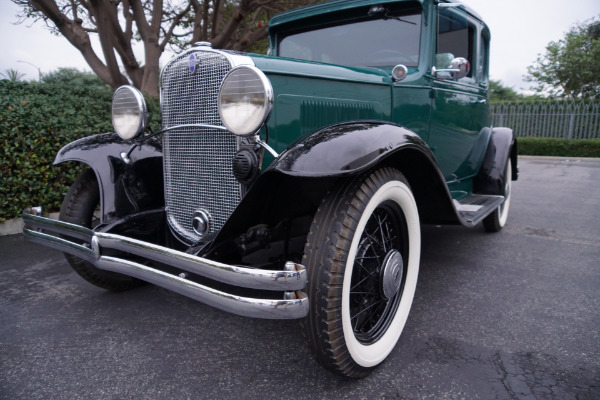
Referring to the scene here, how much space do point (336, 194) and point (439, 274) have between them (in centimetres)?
173

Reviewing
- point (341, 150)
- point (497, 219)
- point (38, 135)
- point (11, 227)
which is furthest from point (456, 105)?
point (11, 227)

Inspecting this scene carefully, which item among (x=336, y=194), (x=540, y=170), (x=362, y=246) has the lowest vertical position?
(x=540, y=170)

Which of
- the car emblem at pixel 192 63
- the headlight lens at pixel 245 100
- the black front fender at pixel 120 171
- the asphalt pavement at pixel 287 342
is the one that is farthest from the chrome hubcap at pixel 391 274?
the black front fender at pixel 120 171

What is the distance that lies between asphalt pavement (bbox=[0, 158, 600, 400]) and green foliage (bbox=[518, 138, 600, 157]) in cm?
1068

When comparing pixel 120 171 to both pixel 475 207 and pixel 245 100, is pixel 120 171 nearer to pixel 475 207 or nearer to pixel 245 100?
pixel 245 100

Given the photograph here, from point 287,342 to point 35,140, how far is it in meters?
3.29

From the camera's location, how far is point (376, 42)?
2801 millimetres

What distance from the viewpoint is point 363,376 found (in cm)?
173

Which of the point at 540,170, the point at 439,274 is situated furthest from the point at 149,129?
the point at 540,170

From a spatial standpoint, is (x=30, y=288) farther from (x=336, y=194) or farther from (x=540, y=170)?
(x=540, y=170)

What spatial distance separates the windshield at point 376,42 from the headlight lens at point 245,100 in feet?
4.47

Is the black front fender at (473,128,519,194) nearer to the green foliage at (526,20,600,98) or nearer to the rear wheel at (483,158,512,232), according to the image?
the rear wheel at (483,158,512,232)

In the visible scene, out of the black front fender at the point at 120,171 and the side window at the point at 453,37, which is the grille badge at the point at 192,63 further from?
the side window at the point at 453,37

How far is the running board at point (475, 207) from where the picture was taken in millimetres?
2583
